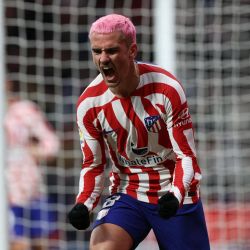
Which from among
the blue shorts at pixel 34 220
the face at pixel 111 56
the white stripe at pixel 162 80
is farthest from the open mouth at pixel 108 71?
the blue shorts at pixel 34 220

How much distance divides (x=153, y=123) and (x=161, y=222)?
456mm

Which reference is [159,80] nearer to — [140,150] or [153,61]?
[140,150]

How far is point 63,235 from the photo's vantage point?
670cm

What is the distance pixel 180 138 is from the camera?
380 cm

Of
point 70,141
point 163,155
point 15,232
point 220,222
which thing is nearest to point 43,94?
point 70,141

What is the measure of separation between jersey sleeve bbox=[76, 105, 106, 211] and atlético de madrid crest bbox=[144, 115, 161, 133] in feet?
0.66

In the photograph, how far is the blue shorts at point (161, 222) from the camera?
3.99 meters

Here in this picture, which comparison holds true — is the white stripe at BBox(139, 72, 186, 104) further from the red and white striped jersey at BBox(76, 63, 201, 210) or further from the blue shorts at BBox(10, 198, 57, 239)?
the blue shorts at BBox(10, 198, 57, 239)

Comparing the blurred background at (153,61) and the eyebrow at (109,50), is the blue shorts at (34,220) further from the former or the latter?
the eyebrow at (109,50)

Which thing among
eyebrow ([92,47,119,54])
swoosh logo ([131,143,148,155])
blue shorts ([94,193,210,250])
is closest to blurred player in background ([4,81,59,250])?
blue shorts ([94,193,210,250])

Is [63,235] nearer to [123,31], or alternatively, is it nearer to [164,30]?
[164,30]

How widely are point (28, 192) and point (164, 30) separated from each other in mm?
1437

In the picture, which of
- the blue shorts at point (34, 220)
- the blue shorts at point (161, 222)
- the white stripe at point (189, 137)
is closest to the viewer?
the white stripe at point (189, 137)

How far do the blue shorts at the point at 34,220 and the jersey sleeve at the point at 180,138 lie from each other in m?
2.79
